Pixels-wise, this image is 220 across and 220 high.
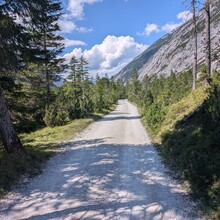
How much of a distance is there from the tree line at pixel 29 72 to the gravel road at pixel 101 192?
6.96ft

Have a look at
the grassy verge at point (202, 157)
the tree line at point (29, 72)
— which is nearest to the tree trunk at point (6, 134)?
the tree line at point (29, 72)

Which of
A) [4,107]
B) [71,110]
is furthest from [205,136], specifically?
[71,110]

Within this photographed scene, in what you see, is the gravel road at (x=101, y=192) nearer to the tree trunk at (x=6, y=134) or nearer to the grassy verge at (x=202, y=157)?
the grassy verge at (x=202, y=157)

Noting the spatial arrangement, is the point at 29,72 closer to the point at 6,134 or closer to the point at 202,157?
the point at 6,134

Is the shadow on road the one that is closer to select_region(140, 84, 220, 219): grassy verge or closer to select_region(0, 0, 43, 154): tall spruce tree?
select_region(140, 84, 220, 219): grassy verge

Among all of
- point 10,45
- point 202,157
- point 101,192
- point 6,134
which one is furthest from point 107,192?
point 10,45

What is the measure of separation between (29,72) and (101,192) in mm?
17093

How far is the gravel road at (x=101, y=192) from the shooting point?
4977mm

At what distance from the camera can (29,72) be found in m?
21.0

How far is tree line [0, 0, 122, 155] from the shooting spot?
8430 mm

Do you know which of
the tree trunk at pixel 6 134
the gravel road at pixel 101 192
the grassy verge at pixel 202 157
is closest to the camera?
the gravel road at pixel 101 192

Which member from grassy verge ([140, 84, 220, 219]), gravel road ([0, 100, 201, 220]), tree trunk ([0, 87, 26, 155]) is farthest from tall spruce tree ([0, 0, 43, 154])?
grassy verge ([140, 84, 220, 219])

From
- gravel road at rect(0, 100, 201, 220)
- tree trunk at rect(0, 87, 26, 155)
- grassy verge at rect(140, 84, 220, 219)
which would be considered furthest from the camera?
tree trunk at rect(0, 87, 26, 155)

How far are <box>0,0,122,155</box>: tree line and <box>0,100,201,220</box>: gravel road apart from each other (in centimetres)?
212
